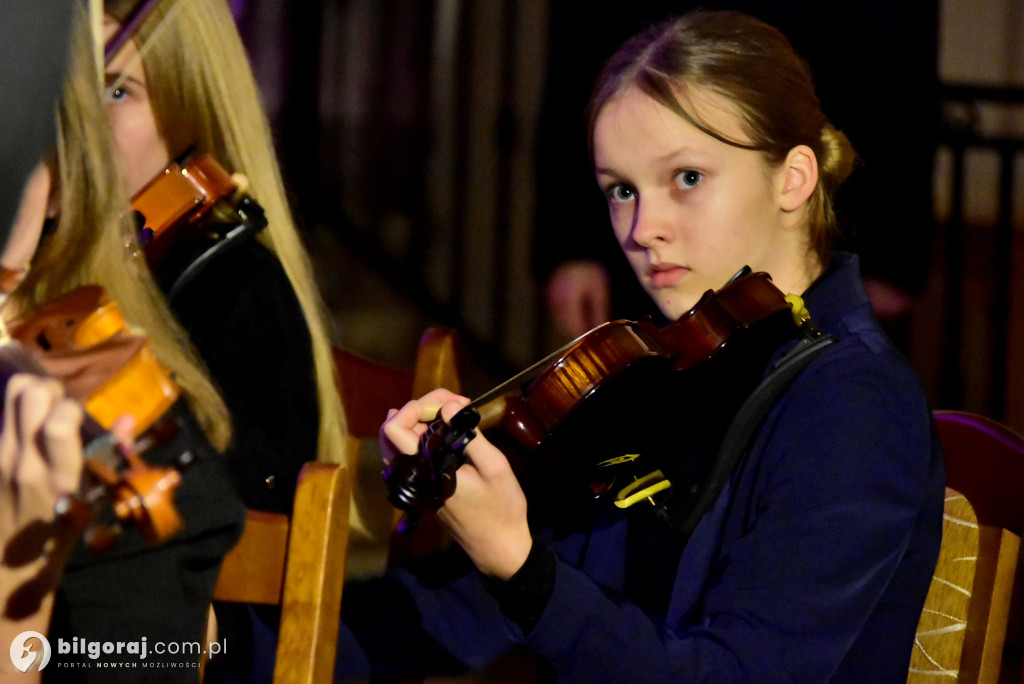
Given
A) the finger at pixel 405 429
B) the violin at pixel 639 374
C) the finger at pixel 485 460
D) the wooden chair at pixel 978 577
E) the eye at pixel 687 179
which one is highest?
the eye at pixel 687 179

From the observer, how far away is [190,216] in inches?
53.2

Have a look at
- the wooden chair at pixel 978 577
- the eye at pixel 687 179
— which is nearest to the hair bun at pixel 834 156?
the eye at pixel 687 179

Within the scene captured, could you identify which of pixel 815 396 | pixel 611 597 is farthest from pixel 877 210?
pixel 611 597

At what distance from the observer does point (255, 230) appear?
1.43 m

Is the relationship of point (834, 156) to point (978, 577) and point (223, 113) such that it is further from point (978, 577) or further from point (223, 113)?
point (223, 113)

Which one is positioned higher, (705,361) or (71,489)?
(71,489)

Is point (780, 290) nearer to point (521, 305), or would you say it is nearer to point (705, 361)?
point (705, 361)

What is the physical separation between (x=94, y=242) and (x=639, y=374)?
485mm

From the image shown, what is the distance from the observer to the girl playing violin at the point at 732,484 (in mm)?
873

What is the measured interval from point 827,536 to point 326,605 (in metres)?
0.40

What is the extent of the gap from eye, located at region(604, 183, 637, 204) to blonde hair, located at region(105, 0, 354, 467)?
499 millimetres

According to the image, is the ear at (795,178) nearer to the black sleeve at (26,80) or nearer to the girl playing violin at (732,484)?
the girl playing violin at (732,484)

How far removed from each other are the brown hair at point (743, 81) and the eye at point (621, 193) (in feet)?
0.28

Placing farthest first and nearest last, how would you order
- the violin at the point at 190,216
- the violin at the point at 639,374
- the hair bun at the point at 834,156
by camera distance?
the violin at the point at 190,216
the hair bun at the point at 834,156
the violin at the point at 639,374
